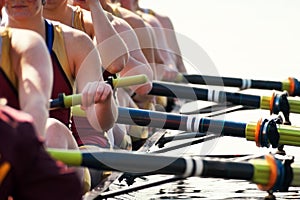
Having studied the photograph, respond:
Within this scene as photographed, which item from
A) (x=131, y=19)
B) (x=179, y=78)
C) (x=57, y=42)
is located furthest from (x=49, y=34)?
(x=179, y=78)

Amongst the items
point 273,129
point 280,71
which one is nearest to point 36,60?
point 273,129

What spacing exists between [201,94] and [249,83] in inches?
44.3

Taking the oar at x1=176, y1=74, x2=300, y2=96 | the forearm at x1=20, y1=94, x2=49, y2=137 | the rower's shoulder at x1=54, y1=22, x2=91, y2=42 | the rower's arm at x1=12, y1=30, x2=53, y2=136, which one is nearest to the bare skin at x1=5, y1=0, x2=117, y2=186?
the rower's shoulder at x1=54, y1=22, x2=91, y2=42

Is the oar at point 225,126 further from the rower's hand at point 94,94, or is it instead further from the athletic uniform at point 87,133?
the rower's hand at point 94,94

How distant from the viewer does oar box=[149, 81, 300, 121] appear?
632cm

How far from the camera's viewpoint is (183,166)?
354cm

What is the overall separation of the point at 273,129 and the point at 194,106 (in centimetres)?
344

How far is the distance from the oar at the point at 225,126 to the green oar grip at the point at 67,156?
6.68ft

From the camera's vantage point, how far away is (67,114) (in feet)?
15.9

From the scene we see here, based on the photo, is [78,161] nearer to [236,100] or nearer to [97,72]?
[97,72]

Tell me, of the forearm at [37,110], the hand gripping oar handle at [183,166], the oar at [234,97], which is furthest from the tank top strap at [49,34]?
the oar at [234,97]

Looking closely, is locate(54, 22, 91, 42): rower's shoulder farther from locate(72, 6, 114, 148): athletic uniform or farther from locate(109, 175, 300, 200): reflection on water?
locate(109, 175, 300, 200): reflection on water

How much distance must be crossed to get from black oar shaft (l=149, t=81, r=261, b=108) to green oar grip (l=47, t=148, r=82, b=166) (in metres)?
3.35

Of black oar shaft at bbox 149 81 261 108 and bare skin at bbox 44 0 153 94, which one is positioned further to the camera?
black oar shaft at bbox 149 81 261 108
